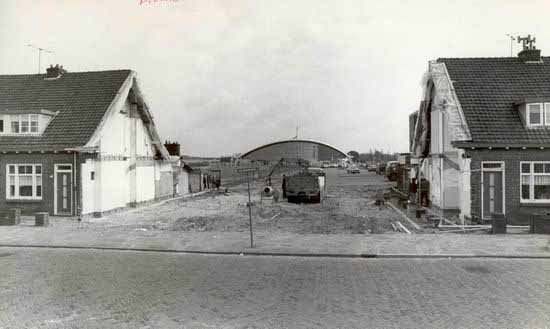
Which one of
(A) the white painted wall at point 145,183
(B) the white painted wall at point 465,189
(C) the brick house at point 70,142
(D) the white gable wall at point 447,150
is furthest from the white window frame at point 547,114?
(A) the white painted wall at point 145,183

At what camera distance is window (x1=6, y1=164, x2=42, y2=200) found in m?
21.2

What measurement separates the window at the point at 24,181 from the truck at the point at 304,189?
14.3m

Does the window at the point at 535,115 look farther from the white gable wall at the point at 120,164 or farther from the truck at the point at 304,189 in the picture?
the white gable wall at the point at 120,164

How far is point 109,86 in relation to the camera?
77.7ft

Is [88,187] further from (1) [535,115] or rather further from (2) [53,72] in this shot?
(1) [535,115]

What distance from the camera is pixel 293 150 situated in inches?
2030

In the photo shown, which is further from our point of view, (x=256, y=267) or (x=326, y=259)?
(x=326, y=259)

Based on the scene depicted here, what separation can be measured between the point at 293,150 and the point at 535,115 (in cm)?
3415

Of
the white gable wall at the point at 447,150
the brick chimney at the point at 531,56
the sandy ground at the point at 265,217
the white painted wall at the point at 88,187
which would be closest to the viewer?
the sandy ground at the point at 265,217

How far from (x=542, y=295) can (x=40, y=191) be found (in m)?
20.5

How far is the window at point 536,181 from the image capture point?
1797cm

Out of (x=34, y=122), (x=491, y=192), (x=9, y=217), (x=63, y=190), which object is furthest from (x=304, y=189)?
(x=9, y=217)

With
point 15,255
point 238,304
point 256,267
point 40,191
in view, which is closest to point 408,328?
point 238,304

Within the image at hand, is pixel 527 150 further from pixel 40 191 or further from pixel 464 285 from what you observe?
pixel 40 191
